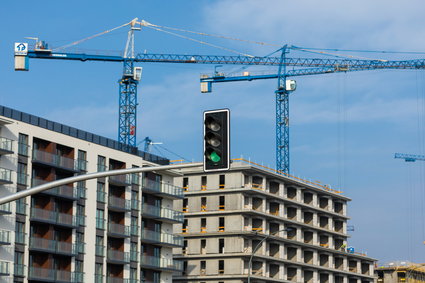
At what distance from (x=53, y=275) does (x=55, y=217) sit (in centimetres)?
555

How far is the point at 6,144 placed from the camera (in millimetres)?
78000

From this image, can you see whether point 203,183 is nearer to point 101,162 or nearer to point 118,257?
point 118,257

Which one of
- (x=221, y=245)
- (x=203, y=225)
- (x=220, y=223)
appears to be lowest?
(x=221, y=245)

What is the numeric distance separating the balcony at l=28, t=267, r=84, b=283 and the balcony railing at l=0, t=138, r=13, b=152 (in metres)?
11.4

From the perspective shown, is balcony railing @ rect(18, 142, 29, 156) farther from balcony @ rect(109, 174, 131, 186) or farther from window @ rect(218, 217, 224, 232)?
window @ rect(218, 217, 224, 232)

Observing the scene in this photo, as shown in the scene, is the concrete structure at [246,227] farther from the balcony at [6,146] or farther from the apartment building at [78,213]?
the balcony at [6,146]

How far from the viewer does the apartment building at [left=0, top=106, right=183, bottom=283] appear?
78812 mm

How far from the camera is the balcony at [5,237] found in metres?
76.4

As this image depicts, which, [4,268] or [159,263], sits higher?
[159,263]

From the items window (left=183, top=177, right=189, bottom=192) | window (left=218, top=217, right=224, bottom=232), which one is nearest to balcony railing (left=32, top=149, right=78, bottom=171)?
window (left=218, top=217, right=224, bottom=232)

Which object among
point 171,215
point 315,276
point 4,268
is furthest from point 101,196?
point 315,276

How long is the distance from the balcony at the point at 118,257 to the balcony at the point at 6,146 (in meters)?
18.5

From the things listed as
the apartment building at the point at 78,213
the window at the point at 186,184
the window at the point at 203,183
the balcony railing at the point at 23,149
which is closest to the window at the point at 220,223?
the window at the point at 203,183

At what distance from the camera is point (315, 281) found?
5118 inches
